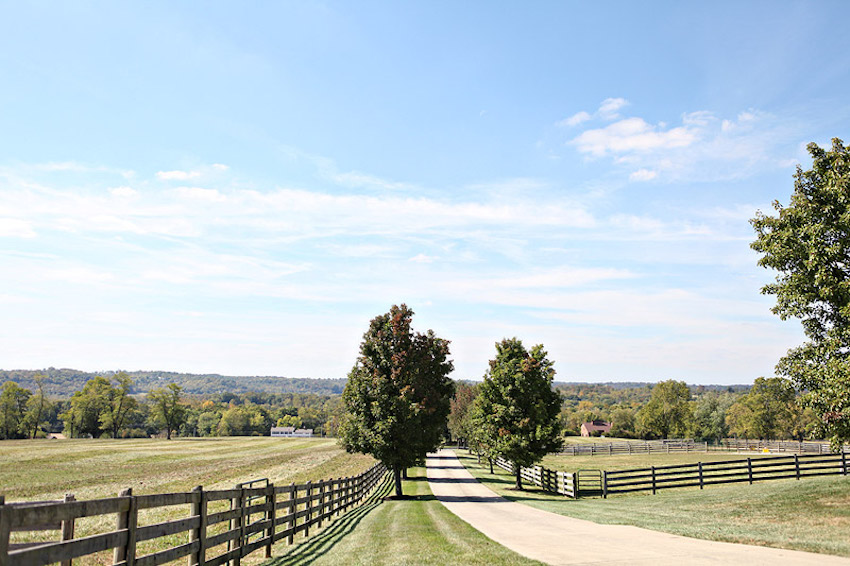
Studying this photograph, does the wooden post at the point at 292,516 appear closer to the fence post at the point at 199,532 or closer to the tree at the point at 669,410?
the fence post at the point at 199,532

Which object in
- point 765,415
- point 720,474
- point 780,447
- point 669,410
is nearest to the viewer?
point 720,474

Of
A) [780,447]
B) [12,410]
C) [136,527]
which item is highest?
[136,527]

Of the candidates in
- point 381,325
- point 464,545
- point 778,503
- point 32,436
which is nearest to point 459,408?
point 381,325

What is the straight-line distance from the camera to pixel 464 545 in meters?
12.8

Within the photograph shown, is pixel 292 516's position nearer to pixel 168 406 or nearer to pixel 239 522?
pixel 239 522

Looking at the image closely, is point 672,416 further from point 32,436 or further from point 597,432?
point 32,436

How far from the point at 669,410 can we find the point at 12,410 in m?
126

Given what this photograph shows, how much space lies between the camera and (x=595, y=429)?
558 ft

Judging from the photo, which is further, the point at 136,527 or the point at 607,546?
the point at 607,546

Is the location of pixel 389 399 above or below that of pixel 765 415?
above

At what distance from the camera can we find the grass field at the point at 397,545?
34.8 ft

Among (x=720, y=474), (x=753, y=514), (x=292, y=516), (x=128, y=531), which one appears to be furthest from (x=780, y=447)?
(x=128, y=531)

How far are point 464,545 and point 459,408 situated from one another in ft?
232

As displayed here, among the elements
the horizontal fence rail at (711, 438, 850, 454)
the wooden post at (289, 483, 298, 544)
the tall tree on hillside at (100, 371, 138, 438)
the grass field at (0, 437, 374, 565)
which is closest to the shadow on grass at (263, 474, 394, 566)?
the wooden post at (289, 483, 298, 544)
